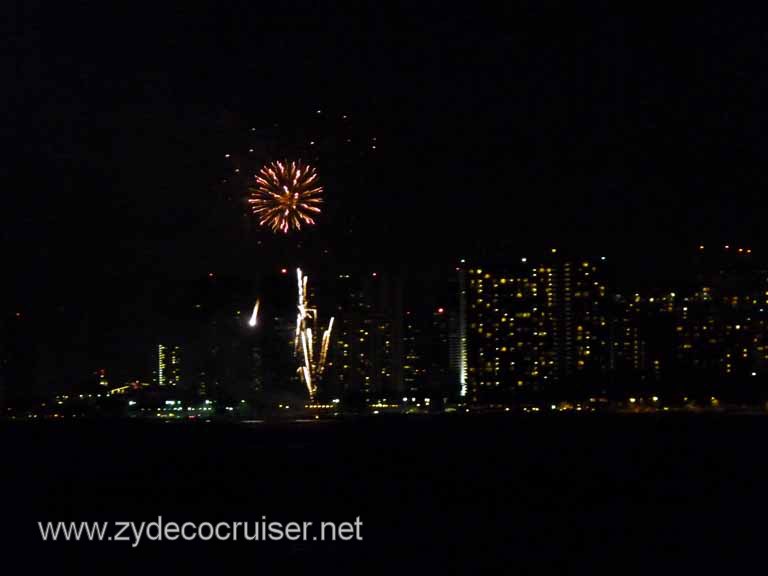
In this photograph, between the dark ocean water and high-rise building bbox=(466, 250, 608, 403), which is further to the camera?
high-rise building bbox=(466, 250, 608, 403)

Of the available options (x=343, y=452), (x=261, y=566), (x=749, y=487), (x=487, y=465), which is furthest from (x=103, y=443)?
(x=261, y=566)

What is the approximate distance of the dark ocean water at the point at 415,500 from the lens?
13703mm

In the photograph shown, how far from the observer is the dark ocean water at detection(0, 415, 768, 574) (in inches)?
539

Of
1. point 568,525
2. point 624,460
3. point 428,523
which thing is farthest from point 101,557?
point 624,460

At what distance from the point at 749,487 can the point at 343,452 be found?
2137cm

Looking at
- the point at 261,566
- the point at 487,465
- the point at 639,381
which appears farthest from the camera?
the point at 639,381

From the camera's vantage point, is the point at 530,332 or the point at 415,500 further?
the point at 530,332

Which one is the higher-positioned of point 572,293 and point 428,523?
point 572,293

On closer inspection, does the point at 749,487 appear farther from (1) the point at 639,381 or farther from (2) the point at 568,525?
(1) the point at 639,381

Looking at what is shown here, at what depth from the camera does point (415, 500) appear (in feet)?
80.3

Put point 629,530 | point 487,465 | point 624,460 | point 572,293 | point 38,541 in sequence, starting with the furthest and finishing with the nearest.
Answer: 1. point 572,293
2. point 624,460
3. point 487,465
4. point 629,530
5. point 38,541

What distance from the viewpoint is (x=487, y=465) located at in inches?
1491

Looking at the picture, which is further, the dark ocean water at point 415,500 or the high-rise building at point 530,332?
the high-rise building at point 530,332

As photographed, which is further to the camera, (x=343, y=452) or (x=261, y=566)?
(x=343, y=452)
